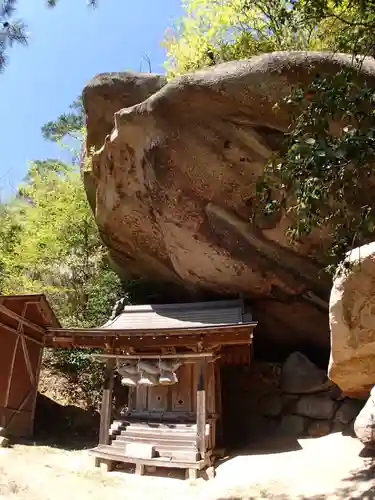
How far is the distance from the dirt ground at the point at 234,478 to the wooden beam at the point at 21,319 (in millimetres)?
3036

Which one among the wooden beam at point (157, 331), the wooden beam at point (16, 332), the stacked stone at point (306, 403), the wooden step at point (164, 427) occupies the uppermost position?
the wooden beam at point (16, 332)

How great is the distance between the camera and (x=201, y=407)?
27.8 ft

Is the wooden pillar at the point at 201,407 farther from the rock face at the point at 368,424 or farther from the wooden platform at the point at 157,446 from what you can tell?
the rock face at the point at 368,424

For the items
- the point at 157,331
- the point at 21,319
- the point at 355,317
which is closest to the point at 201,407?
the point at 157,331

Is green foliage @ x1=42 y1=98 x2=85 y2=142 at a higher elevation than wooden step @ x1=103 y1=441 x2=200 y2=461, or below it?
higher

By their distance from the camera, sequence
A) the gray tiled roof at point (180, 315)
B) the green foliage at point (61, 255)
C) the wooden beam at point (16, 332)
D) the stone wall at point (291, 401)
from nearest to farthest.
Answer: the stone wall at point (291, 401), the gray tiled roof at point (180, 315), the wooden beam at point (16, 332), the green foliage at point (61, 255)

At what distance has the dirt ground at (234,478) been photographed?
6.64m

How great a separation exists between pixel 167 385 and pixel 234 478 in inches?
95.8

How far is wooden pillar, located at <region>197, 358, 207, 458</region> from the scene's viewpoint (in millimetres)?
8234

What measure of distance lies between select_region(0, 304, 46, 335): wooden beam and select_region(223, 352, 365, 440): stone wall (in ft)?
16.9

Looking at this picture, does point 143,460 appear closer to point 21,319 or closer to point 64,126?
point 21,319

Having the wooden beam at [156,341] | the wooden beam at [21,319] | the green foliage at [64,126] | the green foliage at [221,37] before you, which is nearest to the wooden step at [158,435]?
the wooden beam at [156,341]

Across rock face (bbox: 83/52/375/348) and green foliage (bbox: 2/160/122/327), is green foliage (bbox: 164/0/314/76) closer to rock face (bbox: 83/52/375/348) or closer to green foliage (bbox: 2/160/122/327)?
rock face (bbox: 83/52/375/348)

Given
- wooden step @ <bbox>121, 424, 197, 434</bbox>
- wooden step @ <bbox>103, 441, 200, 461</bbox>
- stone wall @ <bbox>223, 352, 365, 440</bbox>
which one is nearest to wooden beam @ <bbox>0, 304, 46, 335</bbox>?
wooden step @ <bbox>121, 424, 197, 434</bbox>
